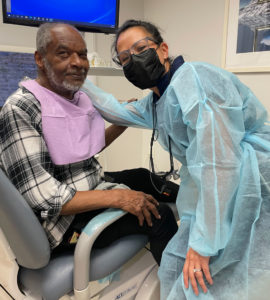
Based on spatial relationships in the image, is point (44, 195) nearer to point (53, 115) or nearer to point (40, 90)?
point (53, 115)

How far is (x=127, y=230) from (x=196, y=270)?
0.96 feet

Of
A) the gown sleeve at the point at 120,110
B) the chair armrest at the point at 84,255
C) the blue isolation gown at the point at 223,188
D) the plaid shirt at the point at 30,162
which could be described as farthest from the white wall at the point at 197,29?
the chair armrest at the point at 84,255

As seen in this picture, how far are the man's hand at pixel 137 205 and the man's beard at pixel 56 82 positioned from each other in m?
0.44

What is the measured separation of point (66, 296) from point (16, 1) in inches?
55.6

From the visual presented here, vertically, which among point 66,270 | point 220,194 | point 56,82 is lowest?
point 66,270

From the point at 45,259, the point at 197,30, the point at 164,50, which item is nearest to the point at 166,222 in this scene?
the point at 45,259

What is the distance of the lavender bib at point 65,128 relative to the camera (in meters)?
0.85

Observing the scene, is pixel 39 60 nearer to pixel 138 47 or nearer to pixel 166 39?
pixel 138 47

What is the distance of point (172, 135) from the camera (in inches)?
33.3

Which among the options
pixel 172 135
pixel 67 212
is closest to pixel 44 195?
pixel 67 212

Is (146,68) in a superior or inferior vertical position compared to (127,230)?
superior

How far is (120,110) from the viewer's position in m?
1.15

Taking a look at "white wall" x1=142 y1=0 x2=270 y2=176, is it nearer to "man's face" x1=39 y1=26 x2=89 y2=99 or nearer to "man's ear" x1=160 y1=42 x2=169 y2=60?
"man's ear" x1=160 y1=42 x2=169 y2=60

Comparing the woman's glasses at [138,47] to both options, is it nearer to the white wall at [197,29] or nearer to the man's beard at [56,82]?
the man's beard at [56,82]
